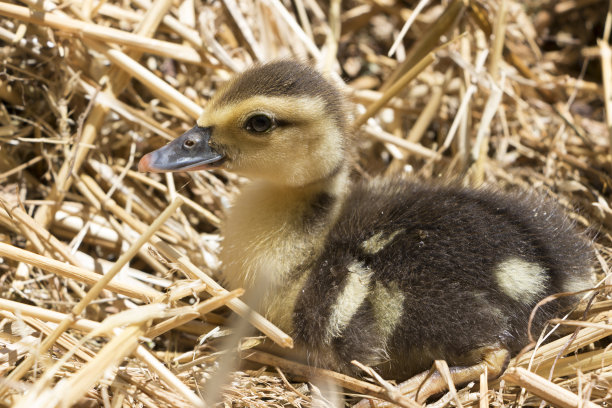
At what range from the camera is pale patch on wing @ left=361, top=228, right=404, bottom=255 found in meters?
1.62

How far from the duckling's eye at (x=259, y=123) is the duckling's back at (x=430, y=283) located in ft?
1.06

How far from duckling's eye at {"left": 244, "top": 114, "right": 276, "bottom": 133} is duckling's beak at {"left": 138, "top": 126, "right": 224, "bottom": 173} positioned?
0.11 m

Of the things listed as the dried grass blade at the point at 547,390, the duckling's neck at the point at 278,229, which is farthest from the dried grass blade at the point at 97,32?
the dried grass blade at the point at 547,390

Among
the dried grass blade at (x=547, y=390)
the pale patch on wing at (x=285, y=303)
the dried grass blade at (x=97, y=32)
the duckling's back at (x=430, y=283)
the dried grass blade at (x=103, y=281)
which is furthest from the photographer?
the dried grass blade at (x=97, y=32)

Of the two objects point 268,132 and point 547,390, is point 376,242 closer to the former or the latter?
point 268,132

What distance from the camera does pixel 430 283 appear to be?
5.07 ft

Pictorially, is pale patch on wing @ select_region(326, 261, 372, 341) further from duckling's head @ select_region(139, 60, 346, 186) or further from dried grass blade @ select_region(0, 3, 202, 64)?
dried grass blade @ select_region(0, 3, 202, 64)

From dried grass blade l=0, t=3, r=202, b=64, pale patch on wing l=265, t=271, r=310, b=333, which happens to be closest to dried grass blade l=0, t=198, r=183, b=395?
pale patch on wing l=265, t=271, r=310, b=333

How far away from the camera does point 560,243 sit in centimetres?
166

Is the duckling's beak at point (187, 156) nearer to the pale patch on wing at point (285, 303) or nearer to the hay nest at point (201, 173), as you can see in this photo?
the hay nest at point (201, 173)

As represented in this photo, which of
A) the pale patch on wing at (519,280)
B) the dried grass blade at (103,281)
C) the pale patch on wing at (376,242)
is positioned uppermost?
the dried grass blade at (103,281)

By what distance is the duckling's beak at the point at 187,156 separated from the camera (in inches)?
64.7

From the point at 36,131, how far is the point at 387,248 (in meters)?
1.18

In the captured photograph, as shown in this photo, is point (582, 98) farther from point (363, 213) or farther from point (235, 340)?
point (235, 340)
